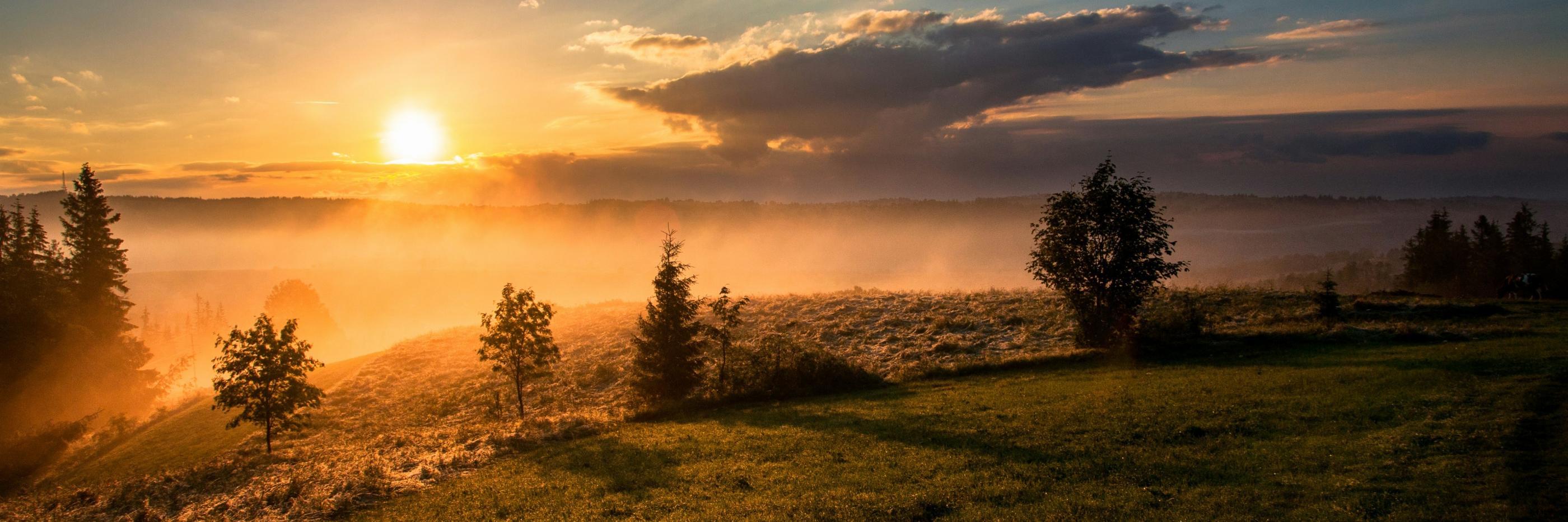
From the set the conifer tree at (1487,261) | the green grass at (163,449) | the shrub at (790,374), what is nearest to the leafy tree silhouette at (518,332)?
the shrub at (790,374)

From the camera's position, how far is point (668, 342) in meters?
34.0

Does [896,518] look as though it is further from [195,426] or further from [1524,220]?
[1524,220]

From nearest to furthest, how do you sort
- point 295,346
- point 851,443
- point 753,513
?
point 753,513 < point 851,443 < point 295,346

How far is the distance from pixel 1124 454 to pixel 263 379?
1479 inches

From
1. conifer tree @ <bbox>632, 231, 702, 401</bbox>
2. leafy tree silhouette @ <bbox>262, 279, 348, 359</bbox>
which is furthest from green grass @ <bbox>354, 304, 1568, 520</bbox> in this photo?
leafy tree silhouette @ <bbox>262, 279, 348, 359</bbox>

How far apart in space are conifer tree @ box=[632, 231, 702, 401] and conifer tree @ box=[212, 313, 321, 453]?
16.1 meters

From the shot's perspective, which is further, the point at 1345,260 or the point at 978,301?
the point at 1345,260

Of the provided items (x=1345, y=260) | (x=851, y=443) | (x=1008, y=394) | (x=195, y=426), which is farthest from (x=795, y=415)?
(x=1345, y=260)

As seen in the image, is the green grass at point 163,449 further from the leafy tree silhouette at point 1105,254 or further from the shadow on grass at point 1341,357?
the shadow on grass at point 1341,357

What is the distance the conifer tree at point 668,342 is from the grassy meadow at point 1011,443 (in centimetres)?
158

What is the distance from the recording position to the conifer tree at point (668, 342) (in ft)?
111

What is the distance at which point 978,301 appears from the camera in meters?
53.1

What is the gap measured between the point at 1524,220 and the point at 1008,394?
281 ft

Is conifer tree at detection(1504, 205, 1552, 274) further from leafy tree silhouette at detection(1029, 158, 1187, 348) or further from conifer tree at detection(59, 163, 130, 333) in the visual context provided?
conifer tree at detection(59, 163, 130, 333)
